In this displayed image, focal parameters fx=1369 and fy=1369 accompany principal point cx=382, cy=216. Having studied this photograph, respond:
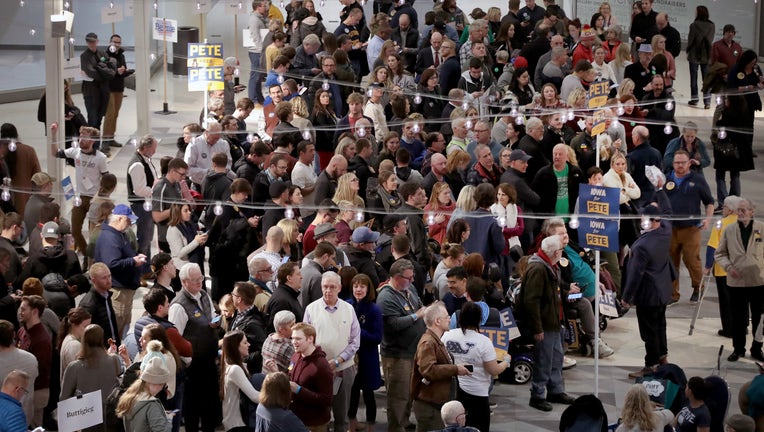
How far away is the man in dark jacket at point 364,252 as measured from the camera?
12.0m

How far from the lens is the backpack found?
31.3 feet

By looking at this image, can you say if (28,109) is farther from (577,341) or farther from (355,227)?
(577,341)

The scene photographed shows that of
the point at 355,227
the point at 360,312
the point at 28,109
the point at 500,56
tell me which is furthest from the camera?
the point at 28,109

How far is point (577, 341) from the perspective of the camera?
13.2m

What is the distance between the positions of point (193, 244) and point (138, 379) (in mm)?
3727

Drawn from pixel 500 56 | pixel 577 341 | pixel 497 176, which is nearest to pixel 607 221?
pixel 577 341

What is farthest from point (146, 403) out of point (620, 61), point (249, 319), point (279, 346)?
point (620, 61)

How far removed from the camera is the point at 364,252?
1204 cm

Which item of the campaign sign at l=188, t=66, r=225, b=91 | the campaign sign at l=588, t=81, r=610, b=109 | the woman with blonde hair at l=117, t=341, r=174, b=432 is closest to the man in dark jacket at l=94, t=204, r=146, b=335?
the woman with blonde hair at l=117, t=341, r=174, b=432

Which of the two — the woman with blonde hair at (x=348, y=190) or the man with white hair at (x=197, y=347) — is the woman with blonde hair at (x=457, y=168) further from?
the man with white hair at (x=197, y=347)

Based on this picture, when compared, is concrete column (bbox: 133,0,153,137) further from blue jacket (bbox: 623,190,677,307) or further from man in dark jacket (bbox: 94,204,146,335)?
blue jacket (bbox: 623,190,677,307)

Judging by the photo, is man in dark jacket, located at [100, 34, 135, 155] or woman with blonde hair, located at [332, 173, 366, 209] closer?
woman with blonde hair, located at [332, 173, 366, 209]

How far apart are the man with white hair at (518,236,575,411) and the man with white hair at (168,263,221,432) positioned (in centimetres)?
280

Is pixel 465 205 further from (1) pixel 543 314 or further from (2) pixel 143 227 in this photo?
(2) pixel 143 227
